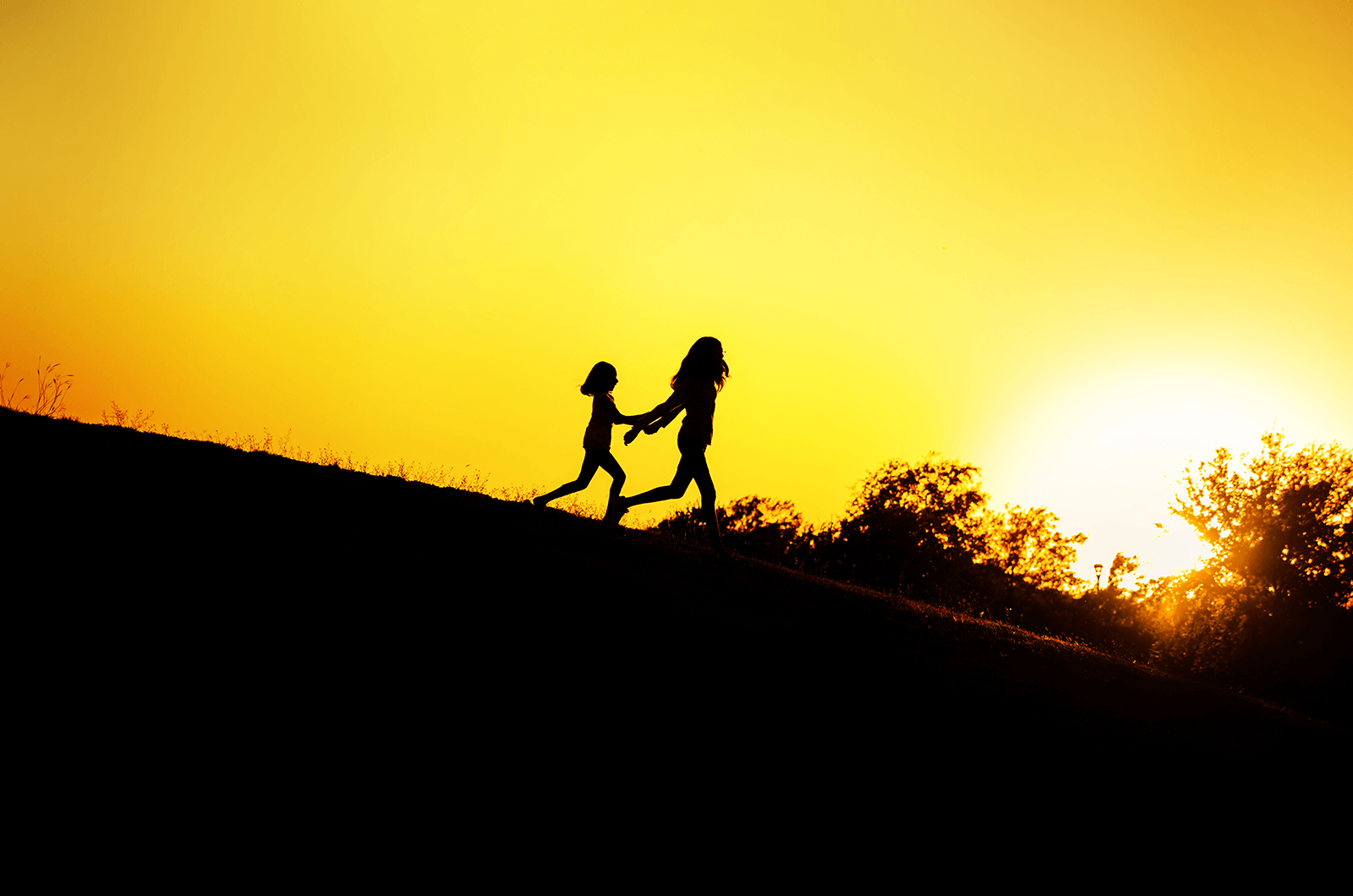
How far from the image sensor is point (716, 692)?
469cm

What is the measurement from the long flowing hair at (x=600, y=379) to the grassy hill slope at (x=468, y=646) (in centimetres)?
248

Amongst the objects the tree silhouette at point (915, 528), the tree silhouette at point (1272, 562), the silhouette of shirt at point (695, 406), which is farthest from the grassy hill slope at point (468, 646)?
the tree silhouette at point (915, 528)

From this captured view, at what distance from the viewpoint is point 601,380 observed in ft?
33.9

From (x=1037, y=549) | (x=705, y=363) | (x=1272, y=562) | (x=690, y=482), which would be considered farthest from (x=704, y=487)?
(x=1037, y=549)

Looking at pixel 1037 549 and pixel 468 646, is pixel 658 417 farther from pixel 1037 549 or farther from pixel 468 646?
pixel 1037 549

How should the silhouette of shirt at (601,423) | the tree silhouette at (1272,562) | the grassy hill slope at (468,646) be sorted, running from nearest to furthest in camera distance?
the grassy hill slope at (468,646) < the silhouette of shirt at (601,423) < the tree silhouette at (1272,562)

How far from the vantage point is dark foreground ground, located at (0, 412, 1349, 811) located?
11.0 ft

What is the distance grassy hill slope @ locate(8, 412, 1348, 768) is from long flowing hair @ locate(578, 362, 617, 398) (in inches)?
97.7

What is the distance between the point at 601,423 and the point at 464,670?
6254mm

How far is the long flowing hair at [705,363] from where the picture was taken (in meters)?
9.24

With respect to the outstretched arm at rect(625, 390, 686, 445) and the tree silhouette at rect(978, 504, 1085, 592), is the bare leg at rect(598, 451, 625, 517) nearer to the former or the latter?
the outstretched arm at rect(625, 390, 686, 445)

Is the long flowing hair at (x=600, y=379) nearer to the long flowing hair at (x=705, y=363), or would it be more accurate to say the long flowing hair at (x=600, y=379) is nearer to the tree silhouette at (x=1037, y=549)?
the long flowing hair at (x=705, y=363)

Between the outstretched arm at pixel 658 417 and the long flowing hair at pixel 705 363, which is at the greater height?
the long flowing hair at pixel 705 363

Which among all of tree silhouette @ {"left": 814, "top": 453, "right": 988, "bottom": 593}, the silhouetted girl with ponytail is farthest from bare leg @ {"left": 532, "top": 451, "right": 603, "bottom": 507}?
tree silhouette @ {"left": 814, "top": 453, "right": 988, "bottom": 593}
